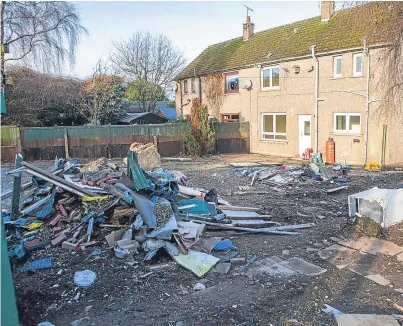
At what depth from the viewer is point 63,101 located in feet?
86.9

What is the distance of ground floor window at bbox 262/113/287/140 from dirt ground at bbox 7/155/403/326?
44.9ft

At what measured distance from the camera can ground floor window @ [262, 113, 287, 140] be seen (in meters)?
20.6

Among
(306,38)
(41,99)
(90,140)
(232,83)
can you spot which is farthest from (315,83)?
(41,99)

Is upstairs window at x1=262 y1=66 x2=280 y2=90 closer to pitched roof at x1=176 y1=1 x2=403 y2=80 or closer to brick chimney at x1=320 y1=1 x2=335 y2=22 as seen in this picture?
pitched roof at x1=176 y1=1 x2=403 y2=80

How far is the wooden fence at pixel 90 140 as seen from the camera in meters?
18.8

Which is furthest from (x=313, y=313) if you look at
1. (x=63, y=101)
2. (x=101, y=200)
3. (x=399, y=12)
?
(x=63, y=101)

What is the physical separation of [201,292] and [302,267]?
1809 millimetres

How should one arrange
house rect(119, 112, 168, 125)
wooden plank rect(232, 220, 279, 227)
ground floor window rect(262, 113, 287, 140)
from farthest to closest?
house rect(119, 112, 168, 125) → ground floor window rect(262, 113, 287, 140) → wooden plank rect(232, 220, 279, 227)

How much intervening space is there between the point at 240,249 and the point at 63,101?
23.4 m

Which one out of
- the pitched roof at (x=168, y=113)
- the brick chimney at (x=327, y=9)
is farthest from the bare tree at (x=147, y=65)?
the brick chimney at (x=327, y=9)

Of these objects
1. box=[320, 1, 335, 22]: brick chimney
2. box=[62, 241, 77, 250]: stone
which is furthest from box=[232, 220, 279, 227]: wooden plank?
box=[320, 1, 335, 22]: brick chimney

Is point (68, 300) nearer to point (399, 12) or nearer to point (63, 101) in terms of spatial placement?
point (399, 12)

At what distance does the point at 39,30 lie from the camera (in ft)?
73.8

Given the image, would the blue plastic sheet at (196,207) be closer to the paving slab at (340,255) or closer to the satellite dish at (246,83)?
the paving slab at (340,255)
